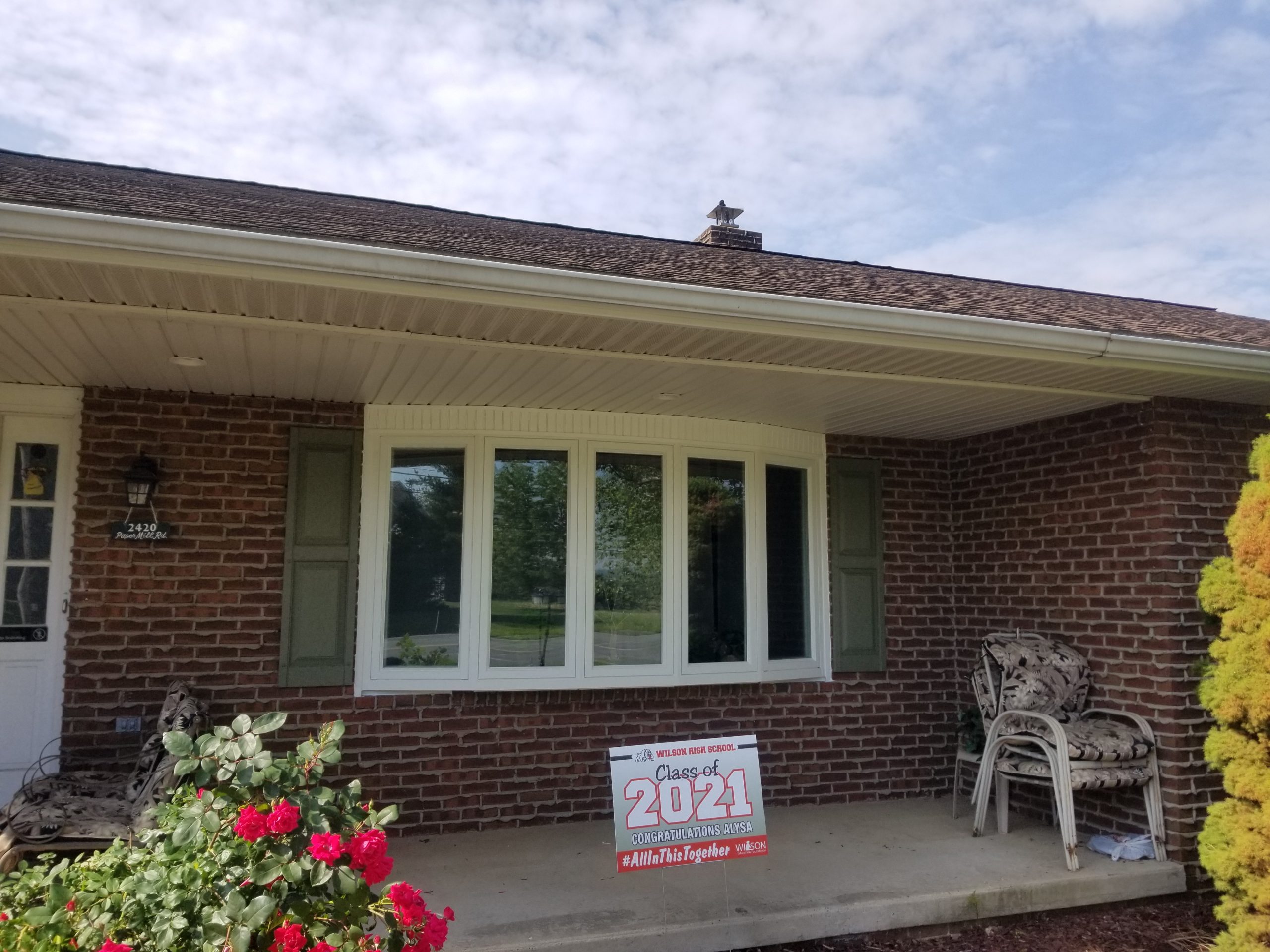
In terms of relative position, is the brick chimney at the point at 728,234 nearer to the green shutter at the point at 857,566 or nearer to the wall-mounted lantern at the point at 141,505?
the green shutter at the point at 857,566

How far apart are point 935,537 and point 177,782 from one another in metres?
4.68

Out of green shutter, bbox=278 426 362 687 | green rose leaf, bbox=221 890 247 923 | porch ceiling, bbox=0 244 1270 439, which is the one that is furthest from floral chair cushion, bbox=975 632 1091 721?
green rose leaf, bbox=221 890 247 923

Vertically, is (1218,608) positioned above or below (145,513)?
below

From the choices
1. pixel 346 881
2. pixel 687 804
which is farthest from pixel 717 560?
pixel 346 881

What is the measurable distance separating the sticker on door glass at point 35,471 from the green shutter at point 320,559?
1.18 meters

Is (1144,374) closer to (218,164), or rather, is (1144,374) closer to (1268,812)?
(1268,812)

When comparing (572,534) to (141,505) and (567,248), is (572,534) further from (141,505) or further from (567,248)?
Result: (141,505)

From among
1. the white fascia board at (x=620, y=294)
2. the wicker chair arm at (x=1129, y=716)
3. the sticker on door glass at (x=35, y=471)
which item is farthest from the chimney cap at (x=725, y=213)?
the sticker on door glass at (x=35, y=471)

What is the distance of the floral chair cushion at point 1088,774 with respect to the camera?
4.37 metres

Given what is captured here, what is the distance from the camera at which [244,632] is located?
481cm

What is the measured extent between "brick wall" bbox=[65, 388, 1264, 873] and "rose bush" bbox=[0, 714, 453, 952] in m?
2.59

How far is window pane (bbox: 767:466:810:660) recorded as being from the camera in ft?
18.7

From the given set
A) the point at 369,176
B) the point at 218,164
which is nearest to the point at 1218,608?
the point at 218,164

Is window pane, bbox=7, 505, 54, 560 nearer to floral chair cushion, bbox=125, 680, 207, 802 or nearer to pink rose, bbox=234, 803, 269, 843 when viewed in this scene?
floral chair cushion, bbox=125, 680, 207, 802
